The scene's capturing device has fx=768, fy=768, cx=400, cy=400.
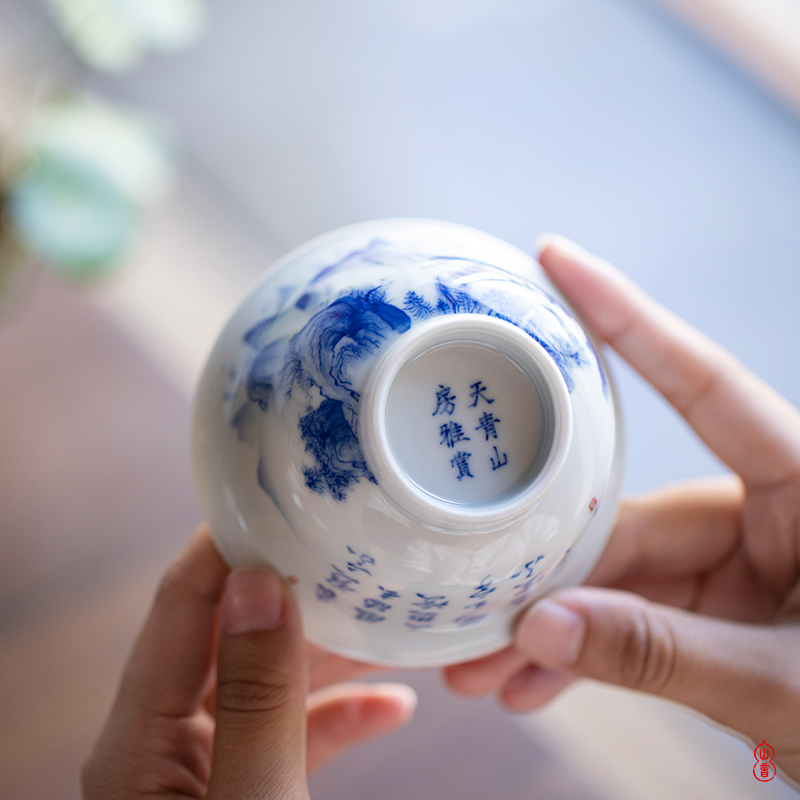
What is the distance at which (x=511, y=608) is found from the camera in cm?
68

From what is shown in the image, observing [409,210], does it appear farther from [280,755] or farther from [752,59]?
[280,755]

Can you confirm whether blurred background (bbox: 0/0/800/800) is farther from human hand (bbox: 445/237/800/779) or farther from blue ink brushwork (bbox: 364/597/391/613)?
blue ink brushwork (bbox: 364/597/391/613)

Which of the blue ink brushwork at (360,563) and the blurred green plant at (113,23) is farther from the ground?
the blurred green plant at (113,23)

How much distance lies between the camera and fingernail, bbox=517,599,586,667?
2.37 feet

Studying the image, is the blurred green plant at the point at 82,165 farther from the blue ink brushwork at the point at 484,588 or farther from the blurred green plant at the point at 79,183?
the blue ink brushwork at the point at 484,588

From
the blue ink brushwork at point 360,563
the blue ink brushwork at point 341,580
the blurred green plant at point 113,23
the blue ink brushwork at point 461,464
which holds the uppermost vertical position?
the blurred green plant at point 113,23

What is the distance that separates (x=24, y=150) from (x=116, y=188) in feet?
0.44

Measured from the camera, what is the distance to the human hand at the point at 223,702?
0.67 m

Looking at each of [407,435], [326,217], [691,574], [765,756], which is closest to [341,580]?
[407,435]

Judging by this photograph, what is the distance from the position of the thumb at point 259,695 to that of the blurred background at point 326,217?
0.65 m

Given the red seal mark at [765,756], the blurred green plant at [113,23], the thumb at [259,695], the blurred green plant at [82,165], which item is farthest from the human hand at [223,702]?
the blurred green plant at [113,23]

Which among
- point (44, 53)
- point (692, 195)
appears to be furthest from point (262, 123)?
point (692, 195)

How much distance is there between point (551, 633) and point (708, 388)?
393 mm

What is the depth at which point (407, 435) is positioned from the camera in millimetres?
561
